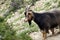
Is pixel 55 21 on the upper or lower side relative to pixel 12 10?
lower

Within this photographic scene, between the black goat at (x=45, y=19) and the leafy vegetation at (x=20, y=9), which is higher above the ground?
the leafy vegetation at (x=20, y=9)

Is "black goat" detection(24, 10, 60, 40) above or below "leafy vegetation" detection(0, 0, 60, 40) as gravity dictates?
below

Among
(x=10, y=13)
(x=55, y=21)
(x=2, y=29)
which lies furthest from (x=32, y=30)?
(x=10, y=13)

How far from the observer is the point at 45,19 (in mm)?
10602

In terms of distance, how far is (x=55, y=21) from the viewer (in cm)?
1103

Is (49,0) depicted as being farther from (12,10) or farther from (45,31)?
(45,31)

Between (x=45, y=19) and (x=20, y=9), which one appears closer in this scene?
(x=45, y=19)

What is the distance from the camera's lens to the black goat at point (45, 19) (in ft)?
32.9

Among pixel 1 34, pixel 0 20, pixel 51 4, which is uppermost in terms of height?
pixel 51 4

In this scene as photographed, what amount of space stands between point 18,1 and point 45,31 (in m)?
13.1

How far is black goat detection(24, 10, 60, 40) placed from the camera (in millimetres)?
10035

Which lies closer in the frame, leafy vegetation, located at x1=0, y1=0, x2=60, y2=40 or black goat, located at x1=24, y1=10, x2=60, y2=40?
black goat, located at x1=24, y1=10, x2=60, y2=40

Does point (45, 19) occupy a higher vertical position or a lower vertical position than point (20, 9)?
lower

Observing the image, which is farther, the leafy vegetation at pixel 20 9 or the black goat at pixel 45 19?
the leafy vegetation at pixel 20 9
